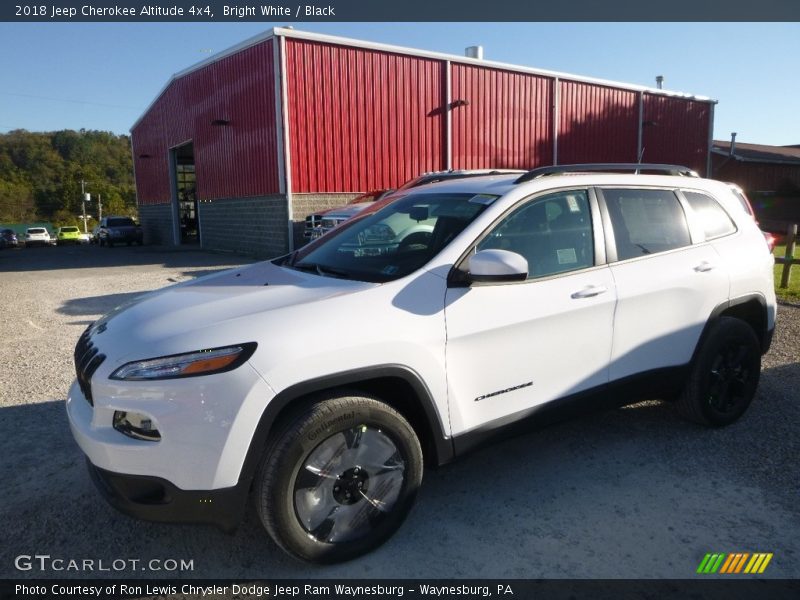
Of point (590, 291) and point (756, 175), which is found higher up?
point (756, 175)

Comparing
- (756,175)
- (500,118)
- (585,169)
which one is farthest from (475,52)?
(756,175)

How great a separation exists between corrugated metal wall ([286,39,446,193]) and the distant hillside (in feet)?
242

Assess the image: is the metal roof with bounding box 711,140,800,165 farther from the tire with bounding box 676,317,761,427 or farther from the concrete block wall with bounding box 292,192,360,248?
the tire with bounding box 676,317,761,427

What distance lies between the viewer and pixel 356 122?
1694 centimetres

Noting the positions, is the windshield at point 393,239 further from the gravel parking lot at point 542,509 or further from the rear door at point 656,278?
the gravel parking lot at point 542,509

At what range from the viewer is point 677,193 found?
13.0ft

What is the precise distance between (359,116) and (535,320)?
49.2ft

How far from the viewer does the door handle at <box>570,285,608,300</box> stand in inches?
126

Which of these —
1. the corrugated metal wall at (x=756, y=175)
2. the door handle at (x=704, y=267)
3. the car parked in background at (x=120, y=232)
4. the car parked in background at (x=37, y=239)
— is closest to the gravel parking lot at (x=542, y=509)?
the door handle at (x=704, y=267)

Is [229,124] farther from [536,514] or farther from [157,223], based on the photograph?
[536,514]

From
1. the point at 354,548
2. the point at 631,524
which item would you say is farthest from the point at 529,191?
the point at 354,548

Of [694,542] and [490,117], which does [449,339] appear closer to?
[694,542]

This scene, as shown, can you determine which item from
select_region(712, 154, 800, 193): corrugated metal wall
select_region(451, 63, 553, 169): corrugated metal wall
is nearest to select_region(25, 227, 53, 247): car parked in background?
select_region(451, 63, 553, 169): corrugated metal wall

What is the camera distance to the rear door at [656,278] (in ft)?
11.3
